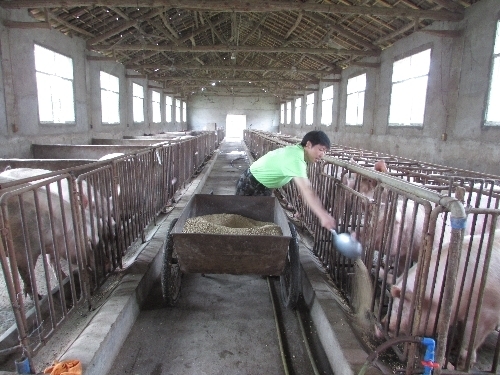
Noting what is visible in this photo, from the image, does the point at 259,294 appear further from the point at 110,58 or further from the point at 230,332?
the point at 110,58

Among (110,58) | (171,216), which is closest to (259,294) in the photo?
(171,216)

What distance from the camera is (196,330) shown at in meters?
3.28

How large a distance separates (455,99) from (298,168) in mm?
8203

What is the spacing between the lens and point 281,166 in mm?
3869

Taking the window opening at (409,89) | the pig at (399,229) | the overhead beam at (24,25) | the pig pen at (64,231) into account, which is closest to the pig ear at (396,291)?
the pig at (399,229)

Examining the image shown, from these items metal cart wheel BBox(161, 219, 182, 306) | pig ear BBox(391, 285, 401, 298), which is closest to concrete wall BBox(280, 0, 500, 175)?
pig ear BBox(391, 285, 401, 298)

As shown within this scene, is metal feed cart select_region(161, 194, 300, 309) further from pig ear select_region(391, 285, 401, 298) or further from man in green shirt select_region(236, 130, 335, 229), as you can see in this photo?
pig ear select_region(391, 285, 401, 298)

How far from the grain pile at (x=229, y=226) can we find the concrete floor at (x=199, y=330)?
0.69m

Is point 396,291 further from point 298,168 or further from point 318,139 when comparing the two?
point 318,139

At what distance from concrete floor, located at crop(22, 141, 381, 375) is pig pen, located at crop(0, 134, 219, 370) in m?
0.27

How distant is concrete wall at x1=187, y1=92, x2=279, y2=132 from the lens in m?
39.5

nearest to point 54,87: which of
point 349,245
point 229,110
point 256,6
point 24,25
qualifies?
point 24,25

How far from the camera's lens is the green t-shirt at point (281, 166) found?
3.65 m

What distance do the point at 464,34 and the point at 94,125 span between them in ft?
42.7
